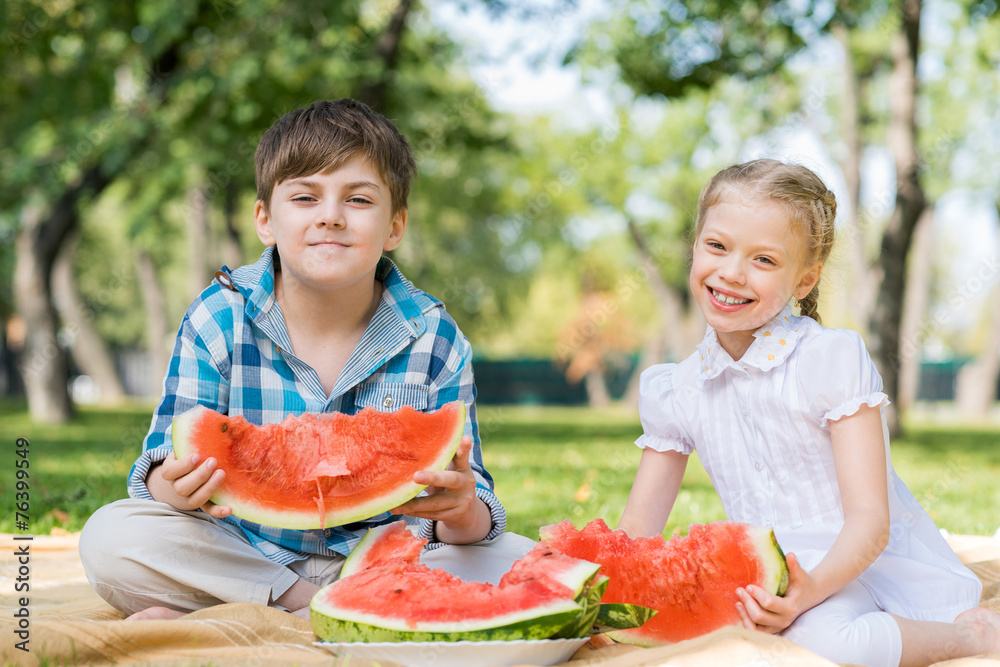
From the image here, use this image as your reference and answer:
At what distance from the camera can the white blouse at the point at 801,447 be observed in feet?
7.15

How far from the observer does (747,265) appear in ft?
7.45

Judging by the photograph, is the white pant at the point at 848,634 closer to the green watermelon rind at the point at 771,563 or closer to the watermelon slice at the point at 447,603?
the green watermelon rind at the point at 771,563

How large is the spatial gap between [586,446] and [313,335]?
7199 mm

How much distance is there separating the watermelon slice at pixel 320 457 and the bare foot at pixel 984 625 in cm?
136

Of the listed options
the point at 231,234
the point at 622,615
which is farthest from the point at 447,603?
the point at 231,234

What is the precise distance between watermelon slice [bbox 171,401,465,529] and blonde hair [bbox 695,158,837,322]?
3.22ft

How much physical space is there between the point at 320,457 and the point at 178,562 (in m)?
0.48

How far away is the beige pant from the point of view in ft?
7.16

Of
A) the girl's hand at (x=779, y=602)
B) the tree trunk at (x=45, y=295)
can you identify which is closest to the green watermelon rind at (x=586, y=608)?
the girl's hand at (x=779, y=602)

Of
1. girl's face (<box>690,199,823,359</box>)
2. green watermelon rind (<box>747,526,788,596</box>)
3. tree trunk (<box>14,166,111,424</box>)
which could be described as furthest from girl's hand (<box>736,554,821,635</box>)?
tree trunk (<box>14,166,111,424</box>)

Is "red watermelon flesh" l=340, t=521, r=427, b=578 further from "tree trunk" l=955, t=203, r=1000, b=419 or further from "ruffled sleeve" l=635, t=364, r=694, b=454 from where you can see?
"tree trunk" l=955, t=203, r=1000, b=419

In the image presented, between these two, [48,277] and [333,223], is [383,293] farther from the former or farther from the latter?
[48,277]

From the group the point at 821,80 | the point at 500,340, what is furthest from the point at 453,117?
the point at 500,340

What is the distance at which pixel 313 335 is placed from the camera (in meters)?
2.61
